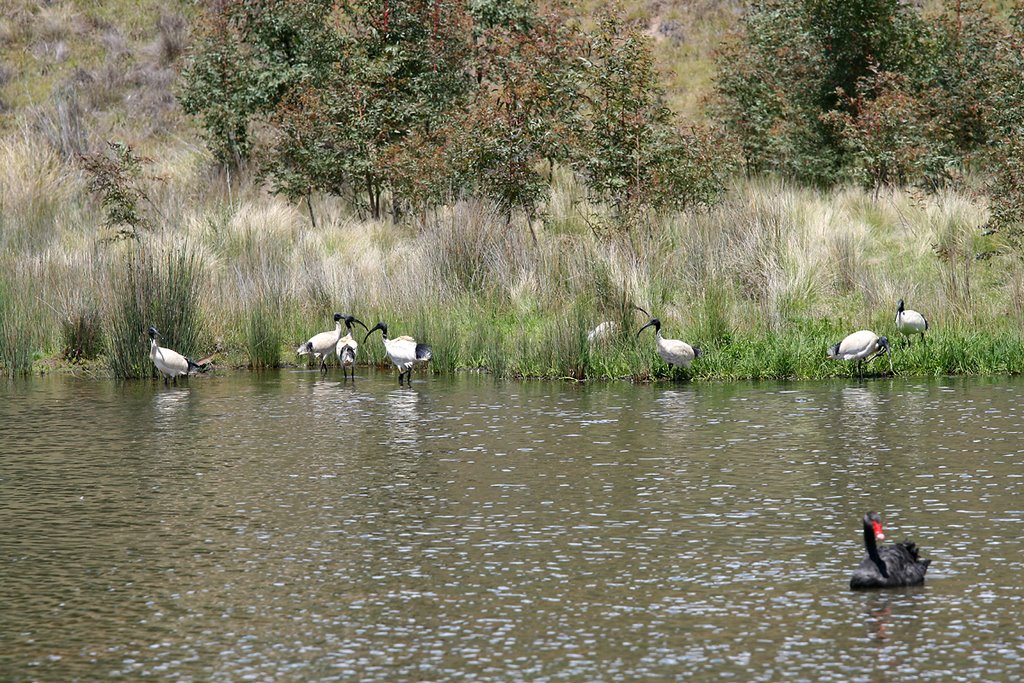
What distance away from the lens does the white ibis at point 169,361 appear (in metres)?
16.8

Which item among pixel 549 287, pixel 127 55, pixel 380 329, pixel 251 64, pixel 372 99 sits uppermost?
pixel 127 55

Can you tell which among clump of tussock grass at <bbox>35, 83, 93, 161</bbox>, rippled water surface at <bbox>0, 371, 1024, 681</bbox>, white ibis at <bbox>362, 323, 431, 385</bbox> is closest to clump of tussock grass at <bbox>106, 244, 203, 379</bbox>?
white ibis at <bbox>362, 323, 431, 385</bbox>

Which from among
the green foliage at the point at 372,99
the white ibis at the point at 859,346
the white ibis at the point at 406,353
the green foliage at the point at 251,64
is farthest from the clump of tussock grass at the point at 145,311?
the green foliage at the point at 251,64

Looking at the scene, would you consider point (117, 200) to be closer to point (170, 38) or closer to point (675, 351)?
point (675, 351)

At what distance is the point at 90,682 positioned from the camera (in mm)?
6383

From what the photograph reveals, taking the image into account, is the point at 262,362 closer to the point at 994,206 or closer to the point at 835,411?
the point at 835,411

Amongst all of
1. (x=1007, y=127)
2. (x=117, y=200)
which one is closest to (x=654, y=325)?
(x=117, y=200)

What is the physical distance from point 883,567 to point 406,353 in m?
9.46

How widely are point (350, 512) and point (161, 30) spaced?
145ft

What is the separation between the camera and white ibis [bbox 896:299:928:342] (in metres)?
16.5

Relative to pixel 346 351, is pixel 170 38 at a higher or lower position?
higher

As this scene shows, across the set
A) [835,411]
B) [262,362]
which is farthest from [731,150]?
[835,411]

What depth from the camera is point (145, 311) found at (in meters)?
17.8

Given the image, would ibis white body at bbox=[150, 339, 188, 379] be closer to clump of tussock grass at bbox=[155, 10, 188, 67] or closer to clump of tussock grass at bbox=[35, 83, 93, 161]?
clump of tussock grass at bbox=[35, 83, 93, 161]
